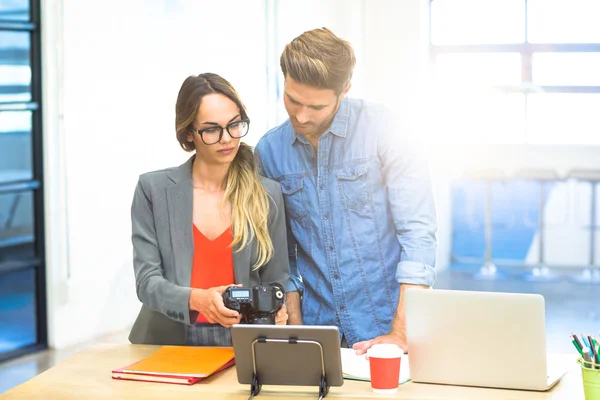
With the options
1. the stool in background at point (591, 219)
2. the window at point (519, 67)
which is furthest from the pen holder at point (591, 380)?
the window at point (519, 67)

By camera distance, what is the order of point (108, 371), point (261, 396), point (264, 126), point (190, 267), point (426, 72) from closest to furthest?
point (261, 396), point (108, 371), point (190, 267), point (264, 126), point (426, 72)

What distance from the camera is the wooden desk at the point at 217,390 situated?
1913mm

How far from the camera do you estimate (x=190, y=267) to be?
2365mm

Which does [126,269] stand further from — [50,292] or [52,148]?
[52,148]

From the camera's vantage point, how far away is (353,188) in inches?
97.3

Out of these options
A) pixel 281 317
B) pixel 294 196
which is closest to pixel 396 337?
pixel 281 317

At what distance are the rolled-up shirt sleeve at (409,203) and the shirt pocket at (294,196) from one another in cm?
25

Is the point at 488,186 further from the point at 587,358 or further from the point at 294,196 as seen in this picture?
the point at 587,358

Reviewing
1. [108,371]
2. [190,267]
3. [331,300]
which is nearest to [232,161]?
[190,267]

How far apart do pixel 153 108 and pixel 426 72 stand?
4.02 m

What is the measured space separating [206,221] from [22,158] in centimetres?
318

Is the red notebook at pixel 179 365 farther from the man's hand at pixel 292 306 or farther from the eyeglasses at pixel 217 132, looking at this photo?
the eyeglasses at pixel 217 132

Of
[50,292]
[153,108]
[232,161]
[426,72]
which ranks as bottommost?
[50,292]

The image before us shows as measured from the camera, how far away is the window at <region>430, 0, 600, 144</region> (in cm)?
913
